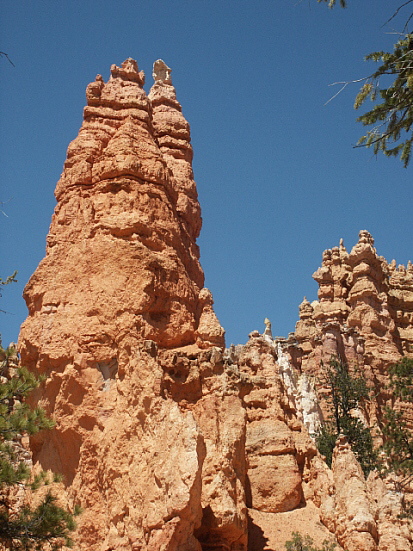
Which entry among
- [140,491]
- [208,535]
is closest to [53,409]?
[140,491]

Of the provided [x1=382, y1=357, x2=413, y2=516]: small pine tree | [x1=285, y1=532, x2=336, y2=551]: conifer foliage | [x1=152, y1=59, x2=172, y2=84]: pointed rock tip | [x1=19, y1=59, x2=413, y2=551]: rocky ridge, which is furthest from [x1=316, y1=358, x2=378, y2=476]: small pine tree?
[x1=152, y1=59, x2=172, y2=84]: pointed rock tip

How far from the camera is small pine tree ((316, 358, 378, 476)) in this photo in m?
29.4

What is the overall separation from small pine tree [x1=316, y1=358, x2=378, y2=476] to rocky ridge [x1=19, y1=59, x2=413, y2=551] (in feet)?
26.2

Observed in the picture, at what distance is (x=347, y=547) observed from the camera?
16562 mm

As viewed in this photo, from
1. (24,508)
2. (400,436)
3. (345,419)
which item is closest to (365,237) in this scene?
(345,419)

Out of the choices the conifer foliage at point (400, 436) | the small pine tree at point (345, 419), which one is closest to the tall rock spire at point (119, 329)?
the conifer foliage at point (400, 436)

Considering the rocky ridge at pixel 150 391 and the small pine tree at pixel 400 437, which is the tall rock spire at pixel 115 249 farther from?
the small pine tree at pixel 400 437

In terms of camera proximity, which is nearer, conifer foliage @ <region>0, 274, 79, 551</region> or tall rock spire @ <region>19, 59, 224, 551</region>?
conifer foliage @ <region>0, 274, 79, 551</region>

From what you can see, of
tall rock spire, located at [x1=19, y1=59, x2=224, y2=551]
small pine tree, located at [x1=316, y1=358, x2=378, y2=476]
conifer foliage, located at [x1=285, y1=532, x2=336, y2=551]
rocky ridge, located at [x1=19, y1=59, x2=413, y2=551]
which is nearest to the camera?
tall rock spire, located at [x1=19, y1=59, x2=224, y2=551]

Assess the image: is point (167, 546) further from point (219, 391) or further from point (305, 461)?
point (305, 461)

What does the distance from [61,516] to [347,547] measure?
7730 mm

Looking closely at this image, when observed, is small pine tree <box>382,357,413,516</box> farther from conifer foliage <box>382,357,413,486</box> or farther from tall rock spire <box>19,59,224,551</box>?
tall rock spire <box>19,59,224,551</box>

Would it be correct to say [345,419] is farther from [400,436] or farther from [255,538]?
[255,538]

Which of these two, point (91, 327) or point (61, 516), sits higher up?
point (91, 327)
